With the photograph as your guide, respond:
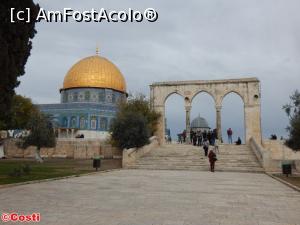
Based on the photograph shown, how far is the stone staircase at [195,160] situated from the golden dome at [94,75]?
1065 inches

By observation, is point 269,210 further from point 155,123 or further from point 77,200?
point 155,123

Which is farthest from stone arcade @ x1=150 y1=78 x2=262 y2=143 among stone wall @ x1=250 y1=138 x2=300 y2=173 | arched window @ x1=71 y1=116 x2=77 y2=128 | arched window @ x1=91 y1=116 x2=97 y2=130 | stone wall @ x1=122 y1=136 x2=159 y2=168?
arched window @ x1=71 y1=116 x2=77 y2=128

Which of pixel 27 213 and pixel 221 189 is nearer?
pixel 27 213

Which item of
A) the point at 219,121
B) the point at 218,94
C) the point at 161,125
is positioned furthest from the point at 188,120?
the point at 218,94

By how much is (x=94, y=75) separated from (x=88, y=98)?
141 inches

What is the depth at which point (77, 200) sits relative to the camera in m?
8.23

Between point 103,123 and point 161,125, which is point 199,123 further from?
point 161,125

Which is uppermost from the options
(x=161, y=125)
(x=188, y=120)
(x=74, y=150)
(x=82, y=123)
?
(x=82, y=123)

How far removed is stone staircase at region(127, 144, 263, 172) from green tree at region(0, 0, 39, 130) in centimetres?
1081

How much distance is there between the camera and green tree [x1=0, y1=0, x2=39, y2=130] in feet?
36.6

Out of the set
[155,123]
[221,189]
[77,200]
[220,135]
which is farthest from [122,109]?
[77,200]

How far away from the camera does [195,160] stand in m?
21.9

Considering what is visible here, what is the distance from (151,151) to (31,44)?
14.9m

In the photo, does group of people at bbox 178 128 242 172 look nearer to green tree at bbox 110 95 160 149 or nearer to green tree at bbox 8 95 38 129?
green tree at bbox 110 95 160 149
